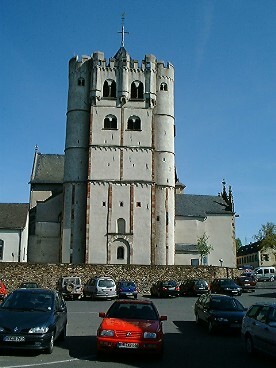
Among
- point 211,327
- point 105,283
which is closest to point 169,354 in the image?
point 211,327

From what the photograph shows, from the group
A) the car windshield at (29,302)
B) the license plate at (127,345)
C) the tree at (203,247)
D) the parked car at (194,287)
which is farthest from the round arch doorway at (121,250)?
the license plate at (127,345)

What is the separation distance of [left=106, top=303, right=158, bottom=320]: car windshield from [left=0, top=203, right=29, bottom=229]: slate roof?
43.5 m

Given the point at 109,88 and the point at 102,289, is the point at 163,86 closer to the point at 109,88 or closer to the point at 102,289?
the point at 109,88

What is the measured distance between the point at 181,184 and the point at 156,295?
43.5m

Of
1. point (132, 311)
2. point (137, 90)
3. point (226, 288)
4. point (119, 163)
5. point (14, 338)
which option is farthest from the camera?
point (137, 90)

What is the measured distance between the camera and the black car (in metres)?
11.6

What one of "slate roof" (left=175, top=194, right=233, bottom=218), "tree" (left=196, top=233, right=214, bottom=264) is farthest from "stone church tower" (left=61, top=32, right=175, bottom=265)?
"slate roof" (left=175, top=194, right=233, bottom=218)

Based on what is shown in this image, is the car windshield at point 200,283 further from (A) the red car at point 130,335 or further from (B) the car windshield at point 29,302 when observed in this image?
(A) the red car at point 130,335

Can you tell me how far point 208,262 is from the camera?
66.6m

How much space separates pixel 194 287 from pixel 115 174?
21586 millimetres

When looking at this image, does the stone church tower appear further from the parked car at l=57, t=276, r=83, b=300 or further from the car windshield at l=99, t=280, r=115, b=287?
the car windshield at l=99, t=280, r=115, b=287

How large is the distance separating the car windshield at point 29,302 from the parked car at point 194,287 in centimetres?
2639

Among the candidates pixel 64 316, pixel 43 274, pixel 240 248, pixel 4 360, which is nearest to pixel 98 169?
pixel 43 274

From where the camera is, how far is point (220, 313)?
17.3 metres
